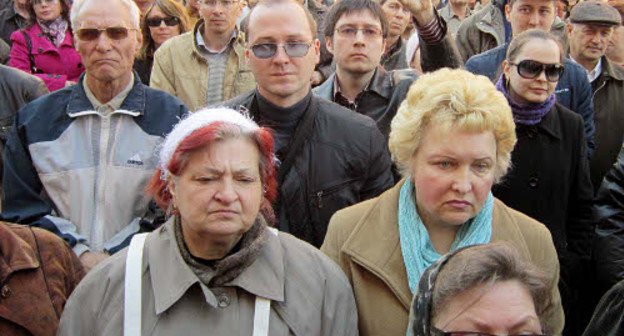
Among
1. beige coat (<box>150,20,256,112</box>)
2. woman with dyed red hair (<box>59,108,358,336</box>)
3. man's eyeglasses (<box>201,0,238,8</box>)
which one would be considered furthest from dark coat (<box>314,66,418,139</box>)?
woman with dyed red hair (<box>59,108,358,336</box>)

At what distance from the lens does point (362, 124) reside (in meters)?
3.50

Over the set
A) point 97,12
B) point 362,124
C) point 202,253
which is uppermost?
point 97,12

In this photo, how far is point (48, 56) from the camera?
5969 mm

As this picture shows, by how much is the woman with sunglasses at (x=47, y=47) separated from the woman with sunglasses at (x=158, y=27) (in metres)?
0.57

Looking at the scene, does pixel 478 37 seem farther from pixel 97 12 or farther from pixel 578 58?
pixel 97 12

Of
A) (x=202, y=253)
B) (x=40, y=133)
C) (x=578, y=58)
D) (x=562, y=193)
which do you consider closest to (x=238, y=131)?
(x=202, y=253)

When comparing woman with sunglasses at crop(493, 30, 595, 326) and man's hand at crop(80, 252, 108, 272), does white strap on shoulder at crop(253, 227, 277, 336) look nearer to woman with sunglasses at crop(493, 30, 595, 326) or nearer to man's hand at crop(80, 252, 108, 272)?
man's hand at crop(80, 252, 108, 272)

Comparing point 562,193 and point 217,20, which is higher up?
point 217,20

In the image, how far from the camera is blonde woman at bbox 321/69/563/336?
2.65 m

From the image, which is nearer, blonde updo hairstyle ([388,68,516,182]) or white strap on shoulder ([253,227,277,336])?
white strap on shoulder ([253,227,277,336])

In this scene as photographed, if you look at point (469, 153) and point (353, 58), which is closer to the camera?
point (469, 153)

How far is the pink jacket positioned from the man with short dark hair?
3.27 meters

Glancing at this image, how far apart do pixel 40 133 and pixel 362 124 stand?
61.2 inches

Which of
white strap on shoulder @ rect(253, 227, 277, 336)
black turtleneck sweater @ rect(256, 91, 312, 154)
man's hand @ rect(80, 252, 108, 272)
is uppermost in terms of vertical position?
black turtleneck sweater @ rect(256, 91, 312, 154)
